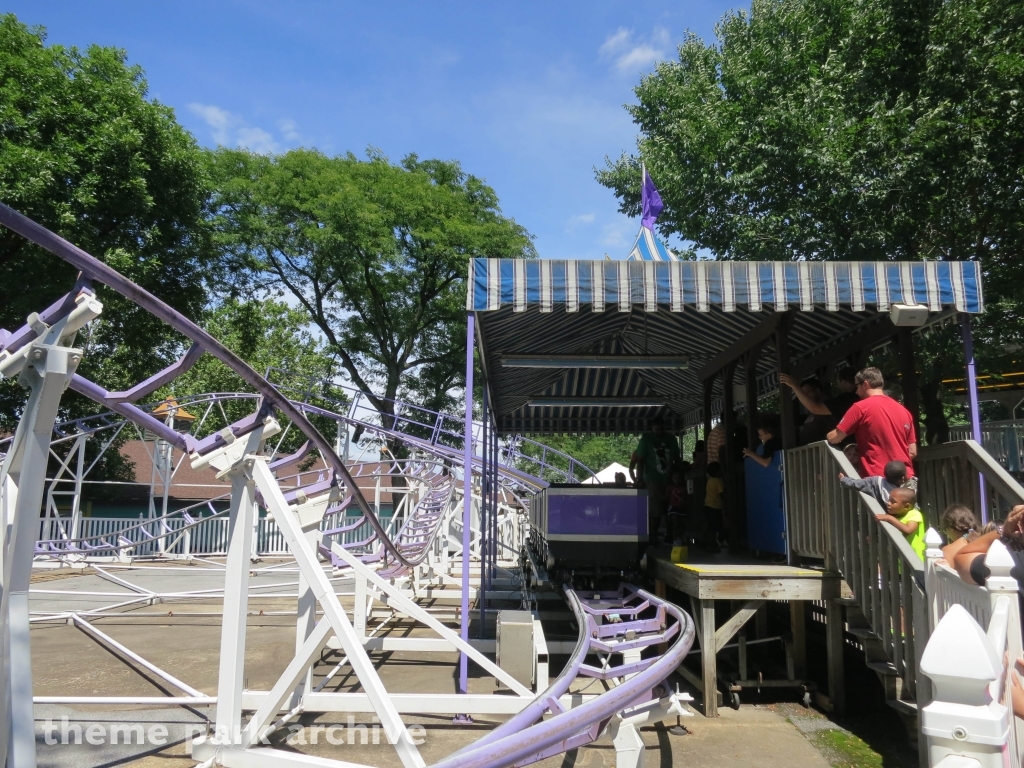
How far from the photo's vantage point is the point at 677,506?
971cm

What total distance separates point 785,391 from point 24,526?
22.1 feet

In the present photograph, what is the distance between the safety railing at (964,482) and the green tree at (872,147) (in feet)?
22.5

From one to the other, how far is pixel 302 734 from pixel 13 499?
9.23 feet

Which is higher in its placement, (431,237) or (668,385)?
(431,237)

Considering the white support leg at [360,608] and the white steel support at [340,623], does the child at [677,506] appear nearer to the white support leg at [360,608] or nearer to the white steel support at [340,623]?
the white support leg at [360,608]

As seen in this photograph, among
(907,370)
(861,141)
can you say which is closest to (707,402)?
(907,370)

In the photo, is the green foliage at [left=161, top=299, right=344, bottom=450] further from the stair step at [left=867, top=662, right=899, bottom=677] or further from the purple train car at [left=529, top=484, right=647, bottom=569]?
the stair step at [left=867, top=662, right=899, bottom=677]

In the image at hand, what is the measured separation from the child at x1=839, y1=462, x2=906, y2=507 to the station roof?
182 cm

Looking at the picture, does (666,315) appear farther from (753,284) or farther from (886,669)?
(886,669)

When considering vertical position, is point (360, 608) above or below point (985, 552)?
below

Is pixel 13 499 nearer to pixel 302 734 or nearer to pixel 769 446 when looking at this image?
pixel 302 734

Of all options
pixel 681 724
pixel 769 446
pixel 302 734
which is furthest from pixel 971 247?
pixel 302 734

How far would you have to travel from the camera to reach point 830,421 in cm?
733

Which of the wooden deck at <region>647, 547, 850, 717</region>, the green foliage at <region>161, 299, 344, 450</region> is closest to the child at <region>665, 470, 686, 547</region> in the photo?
the wooden deck at <region>647, 547, 850, 717</region>
